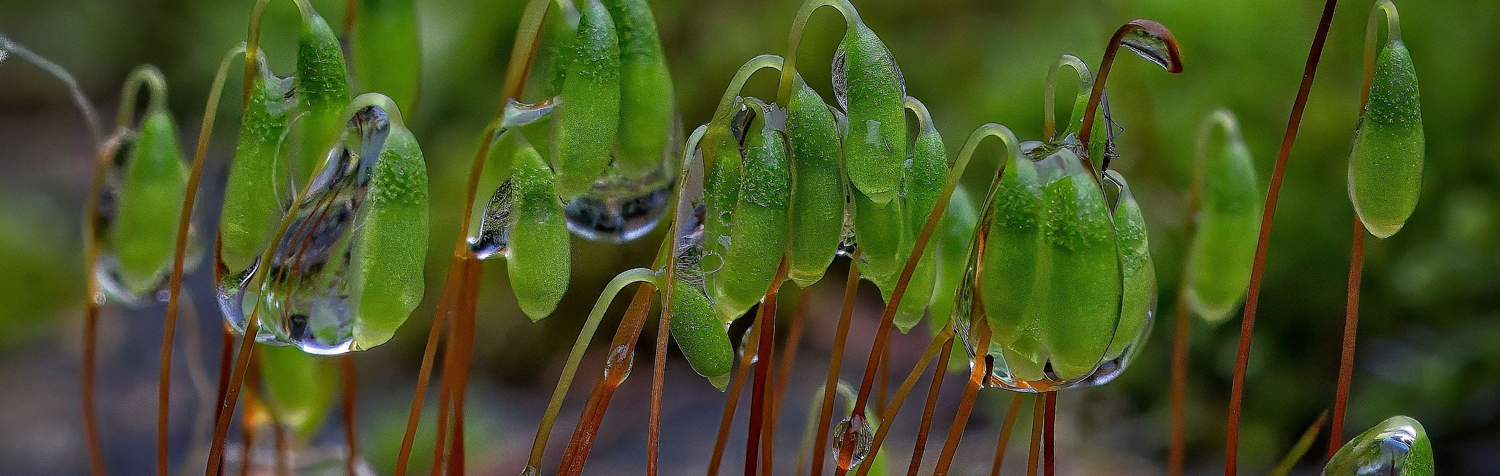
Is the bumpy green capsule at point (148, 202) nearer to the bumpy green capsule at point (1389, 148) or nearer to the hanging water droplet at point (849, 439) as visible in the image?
the hanging water droplet at point (849, 439)

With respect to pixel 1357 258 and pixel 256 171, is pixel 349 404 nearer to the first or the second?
pixel 256 171

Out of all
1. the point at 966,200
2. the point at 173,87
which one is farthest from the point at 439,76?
the point at 966,200

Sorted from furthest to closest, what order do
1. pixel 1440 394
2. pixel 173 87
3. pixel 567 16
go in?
pixel 173 87 < pixel 1440 394 < pixel 567 16

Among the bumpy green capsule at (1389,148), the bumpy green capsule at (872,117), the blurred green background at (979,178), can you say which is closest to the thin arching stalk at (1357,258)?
the bumpy green capsule at (1389,148)

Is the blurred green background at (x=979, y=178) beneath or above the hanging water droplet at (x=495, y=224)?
beneath

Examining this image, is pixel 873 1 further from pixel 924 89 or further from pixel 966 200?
pixel 966 200

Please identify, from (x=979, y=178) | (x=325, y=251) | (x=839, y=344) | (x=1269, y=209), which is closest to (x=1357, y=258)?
(x=1269, y=209)
